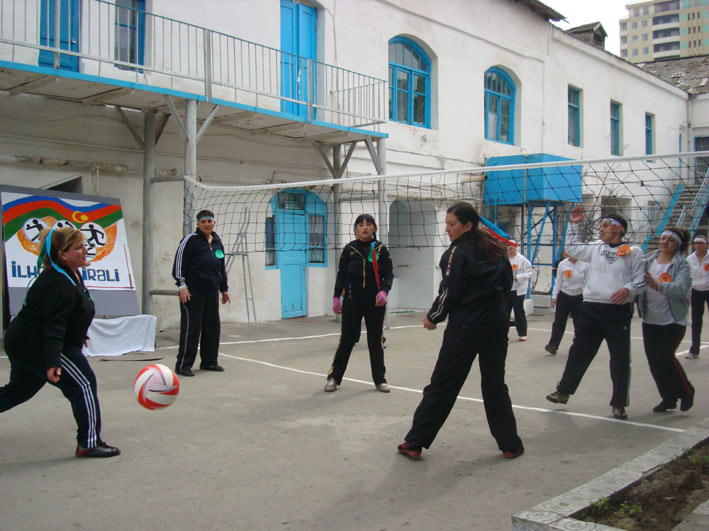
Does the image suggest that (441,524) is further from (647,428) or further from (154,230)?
(154,230)

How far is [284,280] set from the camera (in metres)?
14.6

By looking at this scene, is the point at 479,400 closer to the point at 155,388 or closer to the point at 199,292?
the point at 155,388

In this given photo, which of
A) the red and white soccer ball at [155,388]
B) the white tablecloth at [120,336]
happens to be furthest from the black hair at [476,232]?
the white tablecloth at [120,336]

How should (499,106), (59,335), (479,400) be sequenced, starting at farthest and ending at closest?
(499,106) → (479,400) → (59,335)

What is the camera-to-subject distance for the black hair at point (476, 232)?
502 cm

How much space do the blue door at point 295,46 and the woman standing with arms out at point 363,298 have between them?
703 cm

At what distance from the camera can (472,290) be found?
496cm

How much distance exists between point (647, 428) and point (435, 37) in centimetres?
1353

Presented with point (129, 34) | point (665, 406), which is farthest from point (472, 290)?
point (129, 34)

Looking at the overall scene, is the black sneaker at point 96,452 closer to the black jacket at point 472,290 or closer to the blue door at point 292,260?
the black jacket at point 472,290

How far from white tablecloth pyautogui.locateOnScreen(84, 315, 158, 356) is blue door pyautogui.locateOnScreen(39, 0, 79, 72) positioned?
13.4 feet

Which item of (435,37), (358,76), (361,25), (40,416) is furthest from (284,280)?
(40,416)

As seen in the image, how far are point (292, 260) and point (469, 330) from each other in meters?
10.2

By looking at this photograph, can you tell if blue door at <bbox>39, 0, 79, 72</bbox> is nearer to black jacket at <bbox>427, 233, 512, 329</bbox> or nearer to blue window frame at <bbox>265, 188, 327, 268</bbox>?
blue window frame at <bbox>265, 188, 327, 268</bbox>
